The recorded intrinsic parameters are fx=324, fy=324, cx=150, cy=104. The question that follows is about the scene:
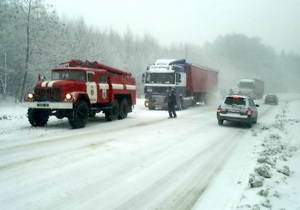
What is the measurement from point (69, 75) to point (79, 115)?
203 centimetres

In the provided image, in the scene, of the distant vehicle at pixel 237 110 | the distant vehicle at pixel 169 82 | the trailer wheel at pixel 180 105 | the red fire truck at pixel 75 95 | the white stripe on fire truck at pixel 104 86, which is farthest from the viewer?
the trailer wheel at pixel 180 105

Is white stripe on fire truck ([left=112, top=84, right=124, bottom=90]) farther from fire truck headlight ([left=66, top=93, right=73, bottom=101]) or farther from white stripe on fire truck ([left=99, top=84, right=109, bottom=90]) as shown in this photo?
fire truck headlight ([left=66, top=93, right=73, bottom=101])

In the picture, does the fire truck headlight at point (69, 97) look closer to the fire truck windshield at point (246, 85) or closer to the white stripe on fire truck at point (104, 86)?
the white stripe on fire truck at point (104, 86)

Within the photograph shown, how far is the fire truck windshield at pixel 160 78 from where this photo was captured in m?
26.2

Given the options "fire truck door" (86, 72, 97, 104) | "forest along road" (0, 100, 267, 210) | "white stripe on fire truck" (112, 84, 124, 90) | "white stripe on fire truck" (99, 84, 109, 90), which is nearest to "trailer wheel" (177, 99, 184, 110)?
"white stripe on fire truck" (112, 84, 124, 90)

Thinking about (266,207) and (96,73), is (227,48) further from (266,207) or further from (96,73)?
(266,207)

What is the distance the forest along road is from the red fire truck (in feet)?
4.67

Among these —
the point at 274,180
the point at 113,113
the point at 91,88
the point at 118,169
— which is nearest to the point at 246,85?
the point at 113,113

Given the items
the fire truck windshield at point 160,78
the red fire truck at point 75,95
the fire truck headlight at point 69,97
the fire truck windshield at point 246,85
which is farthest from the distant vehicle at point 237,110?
the fire truck windshield at point 246,85

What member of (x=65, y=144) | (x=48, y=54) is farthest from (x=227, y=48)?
(x=65, y=144)

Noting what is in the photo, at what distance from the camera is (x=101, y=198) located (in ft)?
18.4

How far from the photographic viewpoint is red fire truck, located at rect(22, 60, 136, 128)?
Answer: 13781 mm

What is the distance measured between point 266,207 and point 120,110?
45.9 feet

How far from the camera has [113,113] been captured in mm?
17703
